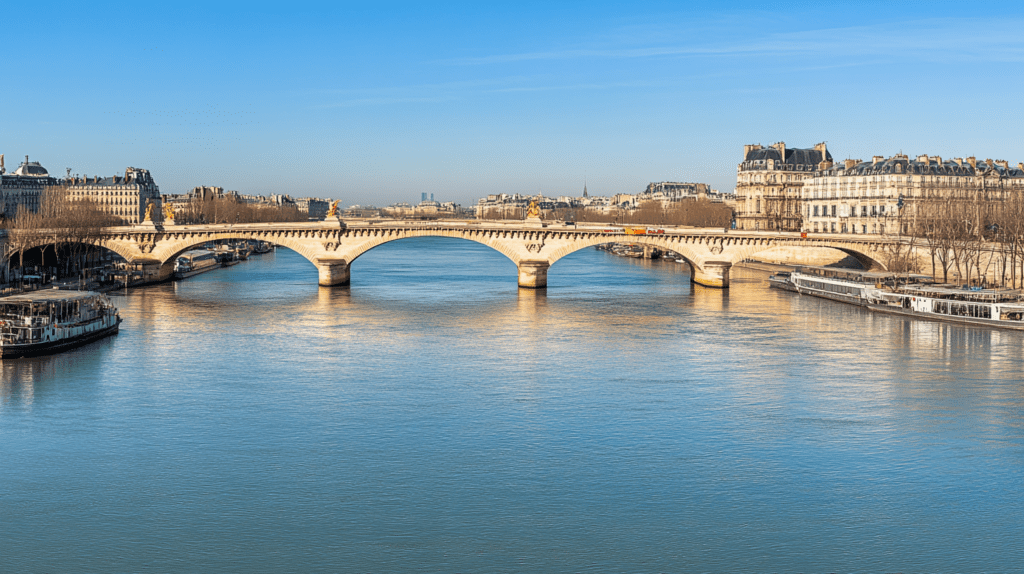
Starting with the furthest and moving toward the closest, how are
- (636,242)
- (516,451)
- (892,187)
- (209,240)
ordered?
(892,187)
(209,240)
(636,242)
(516,451)

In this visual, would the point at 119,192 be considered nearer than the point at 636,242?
No

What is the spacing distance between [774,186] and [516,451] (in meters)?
73.6

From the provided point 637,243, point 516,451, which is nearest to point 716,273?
point 637,243

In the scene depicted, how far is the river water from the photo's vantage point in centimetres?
1733

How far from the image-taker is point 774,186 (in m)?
Result: 91.9

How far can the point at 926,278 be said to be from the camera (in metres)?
52.9

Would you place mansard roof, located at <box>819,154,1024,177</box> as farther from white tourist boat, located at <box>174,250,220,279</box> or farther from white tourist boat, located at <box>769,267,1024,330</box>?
white tourist boat, located at <box>174,250,220,279</box>

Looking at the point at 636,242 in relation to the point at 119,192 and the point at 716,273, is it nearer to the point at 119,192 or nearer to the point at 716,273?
the point at 716,273

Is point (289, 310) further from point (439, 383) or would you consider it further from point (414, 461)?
point (414, 461)

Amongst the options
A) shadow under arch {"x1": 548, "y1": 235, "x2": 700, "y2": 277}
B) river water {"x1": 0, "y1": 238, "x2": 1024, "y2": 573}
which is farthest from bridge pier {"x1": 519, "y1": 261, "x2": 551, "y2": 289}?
river water {"x1": 0, "y1": 238, "x2": 1024, "y2": 573}

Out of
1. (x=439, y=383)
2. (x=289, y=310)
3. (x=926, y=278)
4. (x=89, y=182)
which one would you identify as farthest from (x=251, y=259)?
(x=439, y=383)

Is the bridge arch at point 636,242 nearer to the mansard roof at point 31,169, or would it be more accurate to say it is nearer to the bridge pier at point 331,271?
the bridge pier at point 331,271

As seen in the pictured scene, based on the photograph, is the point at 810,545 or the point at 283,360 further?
the point at 283,360

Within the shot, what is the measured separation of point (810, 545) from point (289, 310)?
112ft
